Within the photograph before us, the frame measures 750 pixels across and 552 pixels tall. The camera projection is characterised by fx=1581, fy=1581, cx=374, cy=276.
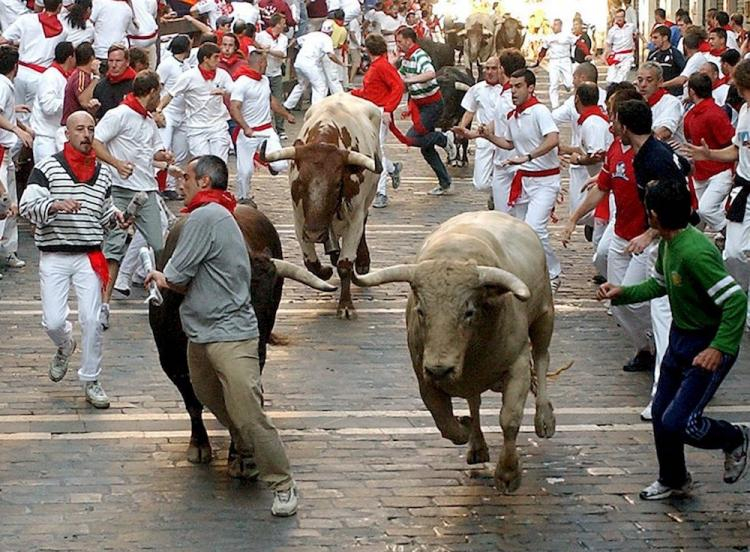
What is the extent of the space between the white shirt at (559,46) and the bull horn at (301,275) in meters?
24.5

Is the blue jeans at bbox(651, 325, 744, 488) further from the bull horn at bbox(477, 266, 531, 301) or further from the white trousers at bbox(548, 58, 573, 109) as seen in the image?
the white trousers at bbox(548, 58, 573, 109)

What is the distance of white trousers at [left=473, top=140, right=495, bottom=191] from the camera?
18.1 meters

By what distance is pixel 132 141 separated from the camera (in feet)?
47.3

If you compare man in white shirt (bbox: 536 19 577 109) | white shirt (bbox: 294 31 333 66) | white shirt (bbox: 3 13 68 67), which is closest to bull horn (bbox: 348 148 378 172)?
white shirt (bbox: 3 13 68 67)

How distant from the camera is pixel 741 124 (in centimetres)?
1261

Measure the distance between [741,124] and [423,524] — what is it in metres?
5.27

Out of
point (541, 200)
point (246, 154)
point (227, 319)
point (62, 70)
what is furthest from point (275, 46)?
point (227, 319)

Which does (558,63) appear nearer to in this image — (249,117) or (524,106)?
(249,117)

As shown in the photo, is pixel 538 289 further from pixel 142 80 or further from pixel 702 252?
pixel 142 80

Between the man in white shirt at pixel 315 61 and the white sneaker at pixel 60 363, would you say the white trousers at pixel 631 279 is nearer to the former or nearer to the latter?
the white sneaker at pixel 60 363

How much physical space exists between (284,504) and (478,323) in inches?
59.2

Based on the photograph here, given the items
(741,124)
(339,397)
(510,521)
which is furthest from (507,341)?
(741,124)

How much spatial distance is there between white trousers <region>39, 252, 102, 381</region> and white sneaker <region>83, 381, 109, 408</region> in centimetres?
5

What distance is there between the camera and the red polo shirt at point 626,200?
38.5 feet
